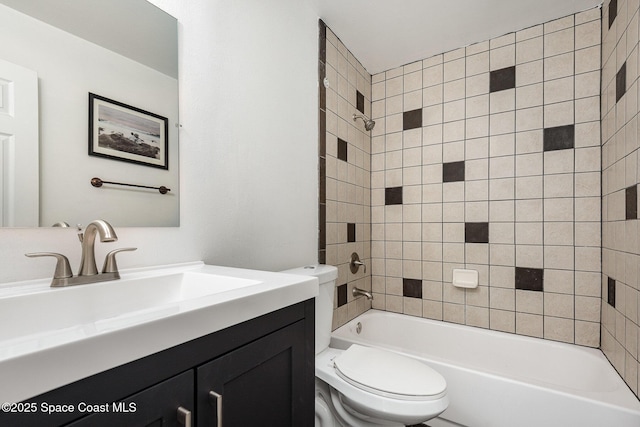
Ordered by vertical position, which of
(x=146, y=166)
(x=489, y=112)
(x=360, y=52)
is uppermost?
(x=360, y=52)

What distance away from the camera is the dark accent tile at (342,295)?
1.99 metres

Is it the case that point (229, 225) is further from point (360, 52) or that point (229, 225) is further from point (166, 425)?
point (360, 52)

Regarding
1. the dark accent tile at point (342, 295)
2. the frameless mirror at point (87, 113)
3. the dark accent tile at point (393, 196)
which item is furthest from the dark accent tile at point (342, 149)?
the frameless mirror at point (87, 113)

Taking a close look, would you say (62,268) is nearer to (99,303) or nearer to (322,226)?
(99,303)

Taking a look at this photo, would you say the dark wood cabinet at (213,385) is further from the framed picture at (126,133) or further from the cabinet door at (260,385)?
the framed picture at (126,133)

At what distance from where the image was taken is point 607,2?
1.67 metres

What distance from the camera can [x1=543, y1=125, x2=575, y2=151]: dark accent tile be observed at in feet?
5.88

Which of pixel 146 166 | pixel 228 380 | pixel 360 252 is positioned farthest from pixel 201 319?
pixel 360 252

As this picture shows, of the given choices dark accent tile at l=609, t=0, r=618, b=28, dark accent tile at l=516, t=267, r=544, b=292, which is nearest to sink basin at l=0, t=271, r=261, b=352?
dark accent tile at l=516, t=267, r=544, b=292

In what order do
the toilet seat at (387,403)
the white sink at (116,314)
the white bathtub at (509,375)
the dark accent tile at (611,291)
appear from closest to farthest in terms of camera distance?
the white sink at (116,314) < the toilet seat at (387,403) < the white bathtub at (509,375) < the dark accent tile at (611,291)

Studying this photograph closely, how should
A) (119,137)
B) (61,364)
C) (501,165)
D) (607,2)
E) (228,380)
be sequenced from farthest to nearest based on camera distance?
1. (501,165)
2. (607,2)
3. (119,137)
4. (228,380)
5. (61,364)

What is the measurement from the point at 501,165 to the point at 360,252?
3.55ft

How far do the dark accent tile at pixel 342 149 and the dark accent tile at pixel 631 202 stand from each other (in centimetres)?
140

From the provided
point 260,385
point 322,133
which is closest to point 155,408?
point 260,385
